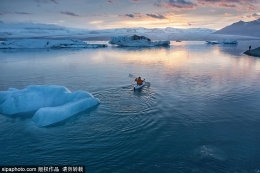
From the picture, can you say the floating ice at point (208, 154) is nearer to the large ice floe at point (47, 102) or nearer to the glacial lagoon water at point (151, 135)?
the glacial lagoon water at point (151, 135)

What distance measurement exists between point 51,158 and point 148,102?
7.79 meters

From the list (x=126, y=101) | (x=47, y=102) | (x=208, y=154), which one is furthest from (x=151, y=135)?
(x=47, y=102)

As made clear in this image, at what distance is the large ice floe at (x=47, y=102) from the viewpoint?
12170 mm

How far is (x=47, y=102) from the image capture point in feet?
45.7

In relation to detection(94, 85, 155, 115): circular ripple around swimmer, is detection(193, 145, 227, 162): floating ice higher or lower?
lower

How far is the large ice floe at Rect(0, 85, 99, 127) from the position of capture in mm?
12170

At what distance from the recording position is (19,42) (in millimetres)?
63781

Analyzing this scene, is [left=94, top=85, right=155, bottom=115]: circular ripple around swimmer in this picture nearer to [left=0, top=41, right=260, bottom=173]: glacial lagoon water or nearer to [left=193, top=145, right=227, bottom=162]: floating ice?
[left=0, top=41, right=260, bottom=173]: glacial lagoon water

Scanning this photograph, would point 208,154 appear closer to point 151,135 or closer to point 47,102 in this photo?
point 151,135

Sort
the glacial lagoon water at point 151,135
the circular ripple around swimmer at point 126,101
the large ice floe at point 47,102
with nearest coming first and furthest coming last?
the glacial lagoon water at point 151,135, the large ice floe at point 47,102, the circular ripple around swimmer at point 126,101

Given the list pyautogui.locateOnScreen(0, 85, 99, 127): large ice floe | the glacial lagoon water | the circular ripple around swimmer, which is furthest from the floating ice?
pyautogui.locateOnScreen(0, 85, 99, 127): large ice floe

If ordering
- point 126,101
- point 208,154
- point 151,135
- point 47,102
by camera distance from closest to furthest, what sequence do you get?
point 208,154 → point 151,135 → point 47,102 → point 126,101

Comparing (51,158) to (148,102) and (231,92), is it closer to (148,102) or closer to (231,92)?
(148,102)

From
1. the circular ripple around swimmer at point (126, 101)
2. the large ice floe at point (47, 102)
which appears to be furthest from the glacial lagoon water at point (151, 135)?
the large ice floe at point (47, 102)
